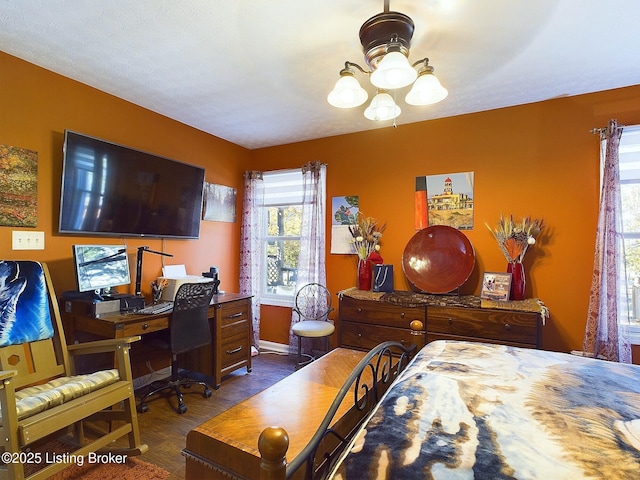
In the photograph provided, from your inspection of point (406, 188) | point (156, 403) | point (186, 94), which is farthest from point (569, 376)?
point (186, 94)

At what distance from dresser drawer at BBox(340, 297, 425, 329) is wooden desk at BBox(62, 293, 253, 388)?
1.01m

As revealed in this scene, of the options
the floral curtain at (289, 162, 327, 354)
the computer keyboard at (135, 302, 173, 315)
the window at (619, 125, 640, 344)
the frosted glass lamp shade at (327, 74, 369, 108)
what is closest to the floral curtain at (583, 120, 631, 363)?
the window at (619, 125, 640, 344)

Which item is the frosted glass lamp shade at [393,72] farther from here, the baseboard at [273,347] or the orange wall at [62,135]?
the baseboard at [273,347]

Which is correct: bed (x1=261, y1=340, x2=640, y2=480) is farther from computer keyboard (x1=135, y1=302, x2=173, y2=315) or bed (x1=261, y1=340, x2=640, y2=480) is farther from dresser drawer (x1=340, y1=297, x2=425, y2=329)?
computer keyboard (x1=135, y1=302, x2=173, y2=315)

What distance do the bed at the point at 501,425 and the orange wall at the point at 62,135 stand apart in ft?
8.08

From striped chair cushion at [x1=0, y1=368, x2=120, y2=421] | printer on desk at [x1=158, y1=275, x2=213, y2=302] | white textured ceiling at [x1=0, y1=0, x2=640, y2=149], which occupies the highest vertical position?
white textured ceiling at [x1=0, y1=0, x2=640, y2=149]

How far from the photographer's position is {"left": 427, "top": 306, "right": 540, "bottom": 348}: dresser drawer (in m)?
2.40

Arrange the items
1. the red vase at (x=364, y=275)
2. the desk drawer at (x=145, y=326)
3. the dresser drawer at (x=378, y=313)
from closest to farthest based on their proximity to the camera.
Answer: the desk drawer at (x=145, y=326) → the dresser drawer at (x=378, y=313) → the red vase at (x=364, y=275)

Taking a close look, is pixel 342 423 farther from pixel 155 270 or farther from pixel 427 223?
pixel 155 270

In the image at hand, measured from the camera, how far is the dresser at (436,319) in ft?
7.97

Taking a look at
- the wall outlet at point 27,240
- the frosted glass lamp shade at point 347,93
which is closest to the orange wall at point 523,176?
the frosted glass lamp shade at point 347,93

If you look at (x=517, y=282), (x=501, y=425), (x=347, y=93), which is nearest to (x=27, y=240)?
(x=347, y=93)

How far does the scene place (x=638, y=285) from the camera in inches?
94.1

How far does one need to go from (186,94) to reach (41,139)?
1.08 m
